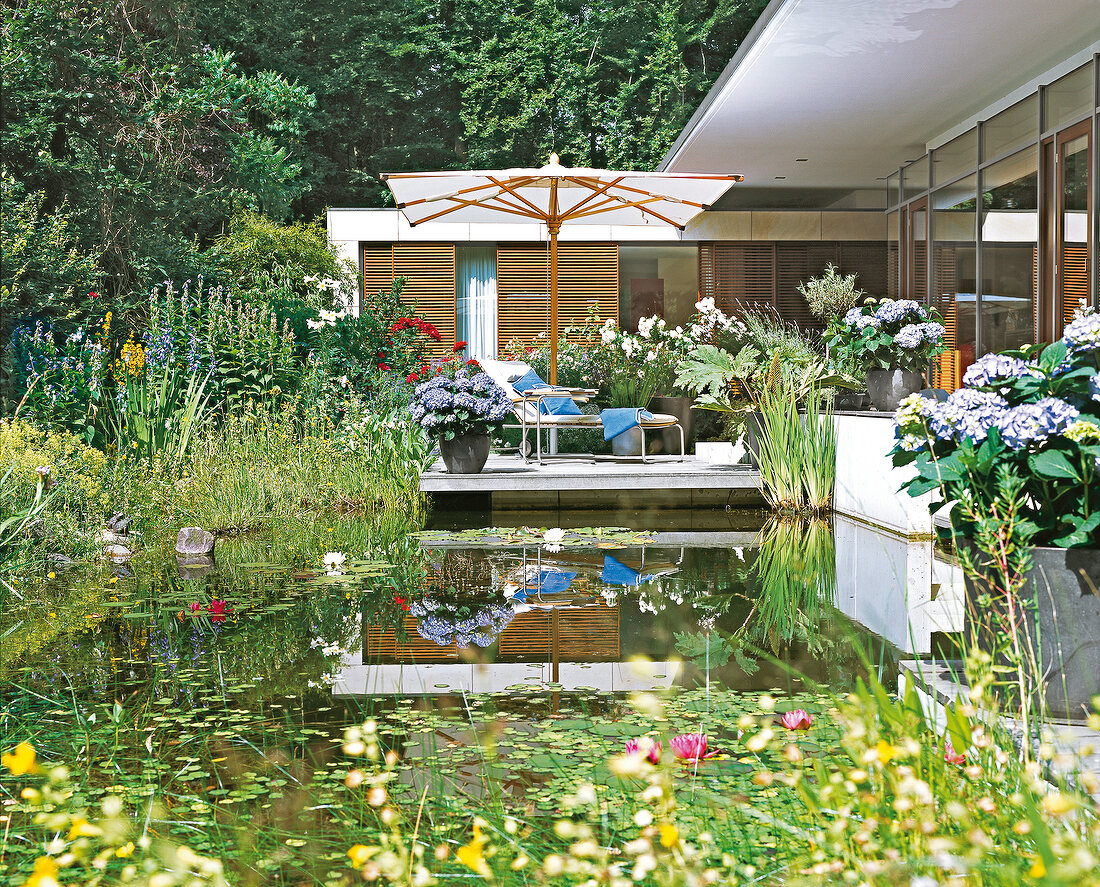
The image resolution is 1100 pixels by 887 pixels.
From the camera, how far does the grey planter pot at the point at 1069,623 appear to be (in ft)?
7.27

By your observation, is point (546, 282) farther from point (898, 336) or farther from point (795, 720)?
point (795, 720)

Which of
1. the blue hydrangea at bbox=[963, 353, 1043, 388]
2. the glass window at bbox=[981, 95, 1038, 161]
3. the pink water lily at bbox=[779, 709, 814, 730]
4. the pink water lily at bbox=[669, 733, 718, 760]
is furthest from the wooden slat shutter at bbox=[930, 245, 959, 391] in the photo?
the pink water lily at bbox=[669, 733, 718, 760]

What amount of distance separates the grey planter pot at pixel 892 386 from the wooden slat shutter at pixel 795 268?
27.8 feet

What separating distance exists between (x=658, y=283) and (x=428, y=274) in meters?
3.86

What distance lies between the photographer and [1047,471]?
7.38ft

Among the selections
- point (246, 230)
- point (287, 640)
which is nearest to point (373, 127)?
point (246, 230)

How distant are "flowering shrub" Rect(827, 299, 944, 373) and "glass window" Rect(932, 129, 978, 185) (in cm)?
377

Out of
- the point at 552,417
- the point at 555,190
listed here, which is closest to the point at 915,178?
the point at 555,190

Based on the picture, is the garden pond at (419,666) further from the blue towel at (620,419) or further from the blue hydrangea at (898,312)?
the blue towel at (620,419)

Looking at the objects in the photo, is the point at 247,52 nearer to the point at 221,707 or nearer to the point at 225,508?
the point at 225,508

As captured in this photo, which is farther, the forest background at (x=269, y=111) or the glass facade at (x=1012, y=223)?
the forest background at (x=269, y=111)

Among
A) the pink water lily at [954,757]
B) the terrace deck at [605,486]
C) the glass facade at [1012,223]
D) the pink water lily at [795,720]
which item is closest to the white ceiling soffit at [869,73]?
the glass facade at [1012,223]

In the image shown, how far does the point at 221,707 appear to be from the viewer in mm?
2848

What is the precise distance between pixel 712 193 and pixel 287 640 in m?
6.54
